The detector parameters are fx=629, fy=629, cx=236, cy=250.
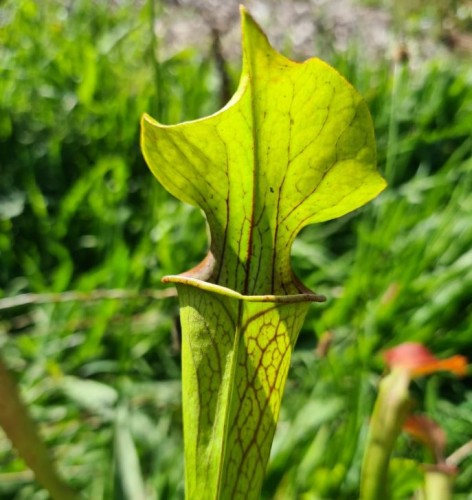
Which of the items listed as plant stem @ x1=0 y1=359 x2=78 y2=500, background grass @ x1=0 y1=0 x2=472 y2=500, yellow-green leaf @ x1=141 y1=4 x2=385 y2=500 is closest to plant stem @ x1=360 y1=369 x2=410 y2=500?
yellow-green leaf @ x1=141 y1=4 x2=385 y2=500

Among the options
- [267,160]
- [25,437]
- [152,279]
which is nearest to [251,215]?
[267,160]

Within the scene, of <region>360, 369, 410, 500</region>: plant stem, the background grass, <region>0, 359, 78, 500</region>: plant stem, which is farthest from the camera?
the background grass

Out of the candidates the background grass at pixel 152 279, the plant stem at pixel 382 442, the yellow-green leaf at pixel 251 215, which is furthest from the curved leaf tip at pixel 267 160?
the background grass at pixel 152 279

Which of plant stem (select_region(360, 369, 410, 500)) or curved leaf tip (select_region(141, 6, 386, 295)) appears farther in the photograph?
plant stem (select_region(360, 369, 410, 500))

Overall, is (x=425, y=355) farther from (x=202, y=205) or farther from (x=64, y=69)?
(x=64, y=69)

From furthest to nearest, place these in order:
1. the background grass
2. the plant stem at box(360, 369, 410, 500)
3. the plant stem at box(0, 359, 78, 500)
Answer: the background grass, the plant stem at box(360, 369, 410, 500), the plant stem at box(0, 359, 78, 500)

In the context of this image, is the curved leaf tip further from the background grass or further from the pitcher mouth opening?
the background grass

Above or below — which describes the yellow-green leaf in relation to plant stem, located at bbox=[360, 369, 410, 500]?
above
